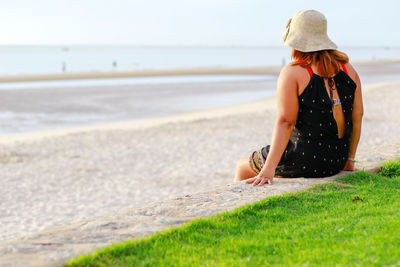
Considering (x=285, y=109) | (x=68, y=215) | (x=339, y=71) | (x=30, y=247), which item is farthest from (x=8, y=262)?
(x=68, y=215)

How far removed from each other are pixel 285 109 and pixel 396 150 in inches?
104

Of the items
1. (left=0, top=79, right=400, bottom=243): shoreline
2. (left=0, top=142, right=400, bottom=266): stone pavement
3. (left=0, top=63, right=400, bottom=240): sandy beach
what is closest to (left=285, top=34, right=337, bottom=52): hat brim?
(left=0, top=142, right=400, bottom=266): stone pavement

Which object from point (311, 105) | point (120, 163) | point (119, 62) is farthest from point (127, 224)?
point (119, 62)

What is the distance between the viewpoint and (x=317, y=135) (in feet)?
12.5

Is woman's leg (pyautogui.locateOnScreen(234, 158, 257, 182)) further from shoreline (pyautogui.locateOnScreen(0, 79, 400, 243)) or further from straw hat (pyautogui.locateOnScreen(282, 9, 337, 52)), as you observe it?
shoreline (pyautogui.locateOnScreen(0, 79, 400, 243))

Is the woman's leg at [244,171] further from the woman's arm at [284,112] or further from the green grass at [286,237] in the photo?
the green grass at [286,237]

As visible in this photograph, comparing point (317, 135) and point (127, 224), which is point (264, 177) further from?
A: point (127, 224)

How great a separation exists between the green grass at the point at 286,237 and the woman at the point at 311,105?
0.36 m

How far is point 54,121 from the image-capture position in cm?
1705

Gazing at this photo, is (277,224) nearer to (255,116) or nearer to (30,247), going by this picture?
(30,247)

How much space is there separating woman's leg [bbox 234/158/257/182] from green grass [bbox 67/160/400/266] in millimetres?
661

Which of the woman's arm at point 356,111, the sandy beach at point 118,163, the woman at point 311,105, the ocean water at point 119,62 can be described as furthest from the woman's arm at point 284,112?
the ocean water at point 119,62

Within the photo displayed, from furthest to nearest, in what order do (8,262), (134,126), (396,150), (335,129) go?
1. (134,126)
2. (396,150)
3. (335,129)
4. (8,262)

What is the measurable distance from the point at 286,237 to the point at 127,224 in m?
1.03
